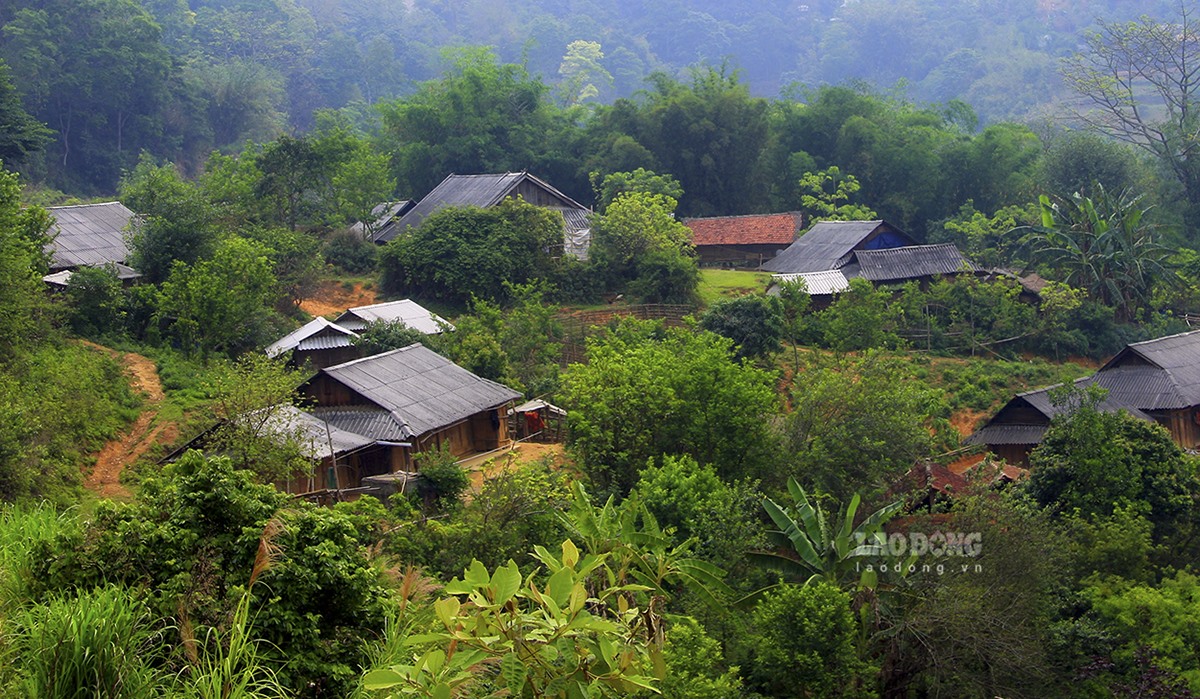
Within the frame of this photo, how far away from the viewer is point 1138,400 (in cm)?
2758

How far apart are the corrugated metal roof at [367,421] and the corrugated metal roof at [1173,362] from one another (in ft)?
58.7

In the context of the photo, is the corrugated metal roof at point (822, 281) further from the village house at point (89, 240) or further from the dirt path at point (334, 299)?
the village house at point (89, 240)

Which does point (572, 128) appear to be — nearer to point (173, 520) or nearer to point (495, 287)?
point (495, 287)

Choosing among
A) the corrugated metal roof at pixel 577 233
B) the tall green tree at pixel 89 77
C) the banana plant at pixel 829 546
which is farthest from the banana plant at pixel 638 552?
the tall green tree at pixel 89 77

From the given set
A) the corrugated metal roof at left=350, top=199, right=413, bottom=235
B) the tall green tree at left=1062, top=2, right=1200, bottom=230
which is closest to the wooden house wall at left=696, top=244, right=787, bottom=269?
the corrugated metal roof at left=350, top=199, right=413, bottom=235

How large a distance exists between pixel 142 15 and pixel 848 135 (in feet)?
120

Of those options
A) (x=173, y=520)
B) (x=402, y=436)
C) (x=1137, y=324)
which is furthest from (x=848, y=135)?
(x=173, y=520)

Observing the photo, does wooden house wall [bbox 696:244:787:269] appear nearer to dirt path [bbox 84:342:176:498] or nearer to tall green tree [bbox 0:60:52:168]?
tall green tree [bbox 0:60:52:168]

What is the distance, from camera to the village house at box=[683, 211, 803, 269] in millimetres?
44031

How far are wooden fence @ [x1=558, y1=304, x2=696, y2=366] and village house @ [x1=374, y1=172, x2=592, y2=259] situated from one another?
3.73m

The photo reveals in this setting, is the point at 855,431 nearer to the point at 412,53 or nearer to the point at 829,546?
the point at 829,546

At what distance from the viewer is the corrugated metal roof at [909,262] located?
37844 mm

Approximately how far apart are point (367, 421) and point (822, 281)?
64.5ft

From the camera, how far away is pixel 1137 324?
123ft
